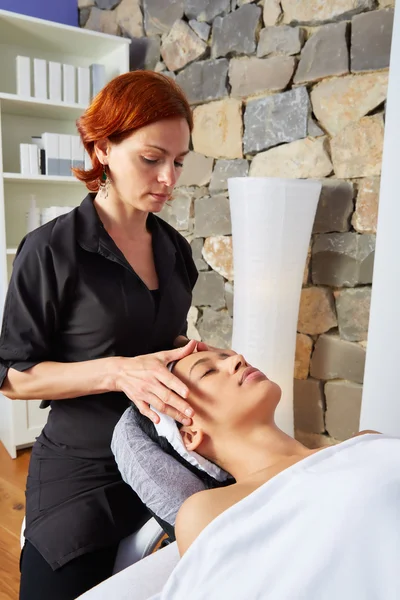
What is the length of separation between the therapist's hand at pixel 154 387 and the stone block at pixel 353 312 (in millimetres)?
1246

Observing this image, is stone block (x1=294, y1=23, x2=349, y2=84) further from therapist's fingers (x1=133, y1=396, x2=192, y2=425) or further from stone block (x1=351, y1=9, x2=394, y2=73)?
therapist's fingers (x1=133, y1=396, x2=192, y2=425)

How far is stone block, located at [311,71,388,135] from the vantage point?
1.90 meters

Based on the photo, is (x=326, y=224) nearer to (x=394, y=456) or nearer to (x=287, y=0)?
(x=287, y=0)

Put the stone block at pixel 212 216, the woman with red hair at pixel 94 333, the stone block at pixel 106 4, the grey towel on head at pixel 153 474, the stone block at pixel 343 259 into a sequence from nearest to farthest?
1. the grey towel on head at pixel 153 474
2. the woman with red hair at pixel 94 333
3. the stone block at pixel 343 259
4. the stone block at pixel 212 216
5. the stone block at pixel 106 4

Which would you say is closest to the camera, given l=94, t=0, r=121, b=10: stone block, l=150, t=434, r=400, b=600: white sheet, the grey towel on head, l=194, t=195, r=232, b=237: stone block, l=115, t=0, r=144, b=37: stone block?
l=150, t=434, r=400, b=600: white sheet

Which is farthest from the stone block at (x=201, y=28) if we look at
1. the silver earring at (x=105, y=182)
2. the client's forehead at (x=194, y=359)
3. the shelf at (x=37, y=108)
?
the client's forehead at (x=194, y=359)

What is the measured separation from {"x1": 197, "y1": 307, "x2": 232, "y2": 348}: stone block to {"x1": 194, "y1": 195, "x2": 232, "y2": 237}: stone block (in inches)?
16.1

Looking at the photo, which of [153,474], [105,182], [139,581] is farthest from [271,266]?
[139,581]

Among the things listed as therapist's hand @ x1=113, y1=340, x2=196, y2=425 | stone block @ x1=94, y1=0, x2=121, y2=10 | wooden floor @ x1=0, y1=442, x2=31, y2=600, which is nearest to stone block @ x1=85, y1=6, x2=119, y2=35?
stone block @ x1=94, y1=0, x2=121, y2=10

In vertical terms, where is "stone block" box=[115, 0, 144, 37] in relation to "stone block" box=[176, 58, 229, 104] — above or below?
above

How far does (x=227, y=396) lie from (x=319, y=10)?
67.3 inches

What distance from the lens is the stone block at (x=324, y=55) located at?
77.1 inches

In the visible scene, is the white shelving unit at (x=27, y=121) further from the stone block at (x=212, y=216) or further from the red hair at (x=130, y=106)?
the red hair at (x=130, y=106)

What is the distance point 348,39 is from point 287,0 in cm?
37
